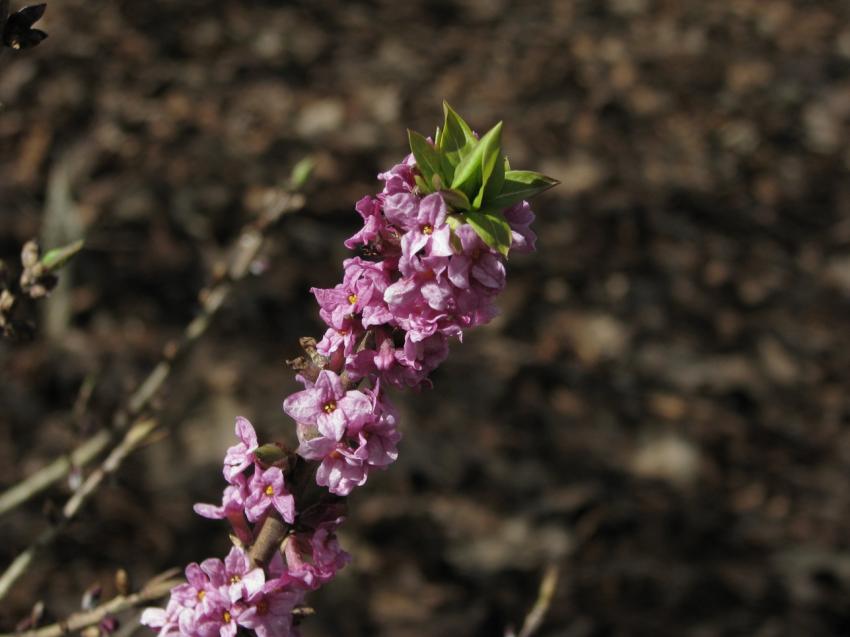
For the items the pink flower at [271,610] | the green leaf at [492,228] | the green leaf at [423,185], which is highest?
the green leaf at [423,185]

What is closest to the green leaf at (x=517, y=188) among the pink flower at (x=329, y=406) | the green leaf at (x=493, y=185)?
the green leaf at (x=493, y=185)

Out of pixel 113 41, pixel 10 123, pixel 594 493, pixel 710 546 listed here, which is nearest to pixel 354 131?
pixel 113 41

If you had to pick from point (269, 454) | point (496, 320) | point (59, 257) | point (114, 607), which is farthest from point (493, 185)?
point (496, 320)

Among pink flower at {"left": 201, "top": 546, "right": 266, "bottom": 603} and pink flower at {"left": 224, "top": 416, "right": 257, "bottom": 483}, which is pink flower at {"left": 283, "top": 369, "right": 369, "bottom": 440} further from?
pink flower at {"left": 201, "top": 546, "right": 266, "bottom": 603}

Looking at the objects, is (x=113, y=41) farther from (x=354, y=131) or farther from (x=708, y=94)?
(x=708, y=94)

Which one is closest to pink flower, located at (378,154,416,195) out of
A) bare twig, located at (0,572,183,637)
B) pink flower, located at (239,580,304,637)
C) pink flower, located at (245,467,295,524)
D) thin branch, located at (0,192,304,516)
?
pink flower, located at (245,467,295,524)

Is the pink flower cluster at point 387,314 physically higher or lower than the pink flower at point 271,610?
higher

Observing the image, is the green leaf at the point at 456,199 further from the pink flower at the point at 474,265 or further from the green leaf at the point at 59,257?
the green leaf at the point at 59,257
